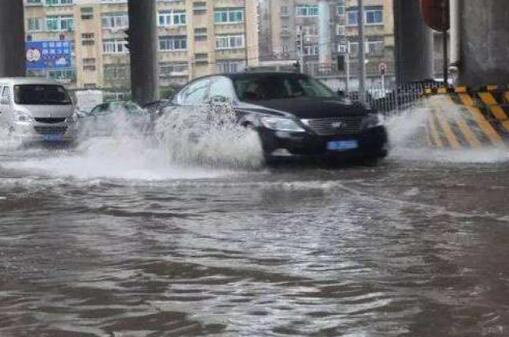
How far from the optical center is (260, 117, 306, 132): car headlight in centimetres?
1075

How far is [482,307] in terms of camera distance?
4.47 m

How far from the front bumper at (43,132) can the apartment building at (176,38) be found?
63.1 m

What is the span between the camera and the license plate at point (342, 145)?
35.6 feet

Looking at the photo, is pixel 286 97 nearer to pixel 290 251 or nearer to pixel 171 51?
pixel 290 251

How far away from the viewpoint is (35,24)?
3137 inches

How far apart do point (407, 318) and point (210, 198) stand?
467 cm

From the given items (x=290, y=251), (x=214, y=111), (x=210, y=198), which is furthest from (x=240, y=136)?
(x=290, y=251)

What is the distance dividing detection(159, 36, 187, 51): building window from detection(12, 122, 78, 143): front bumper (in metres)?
64.2

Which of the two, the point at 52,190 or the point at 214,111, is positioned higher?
the point at 214,111

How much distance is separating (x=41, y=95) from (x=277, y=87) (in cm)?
987

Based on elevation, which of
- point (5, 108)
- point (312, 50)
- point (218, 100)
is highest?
point (312, 50)

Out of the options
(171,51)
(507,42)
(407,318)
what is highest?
(171,51)

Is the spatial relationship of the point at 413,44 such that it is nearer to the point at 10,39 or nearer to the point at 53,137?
the point at 10,39

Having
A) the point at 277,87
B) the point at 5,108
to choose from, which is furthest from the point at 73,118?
the point at 277,87
